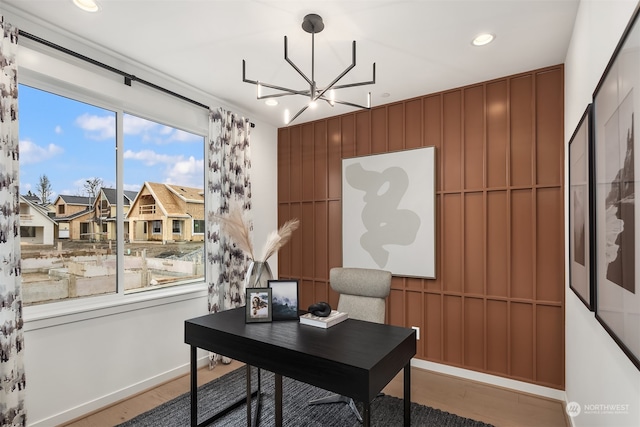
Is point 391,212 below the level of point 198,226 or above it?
above

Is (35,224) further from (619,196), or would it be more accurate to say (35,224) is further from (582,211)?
(582,211)

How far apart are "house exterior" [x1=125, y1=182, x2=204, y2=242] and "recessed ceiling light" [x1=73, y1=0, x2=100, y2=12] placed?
1.42m

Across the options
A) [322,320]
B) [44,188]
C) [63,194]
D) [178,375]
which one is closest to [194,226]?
[63,194]

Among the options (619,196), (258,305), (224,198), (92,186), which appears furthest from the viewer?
(224,198)

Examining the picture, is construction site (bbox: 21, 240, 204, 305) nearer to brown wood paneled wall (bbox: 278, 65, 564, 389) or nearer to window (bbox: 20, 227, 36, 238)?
window (bbox: 20, 227, 36, 238)

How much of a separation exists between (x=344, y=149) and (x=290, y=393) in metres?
2.57

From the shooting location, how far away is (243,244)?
7.46 feet

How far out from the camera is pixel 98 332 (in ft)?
8.29

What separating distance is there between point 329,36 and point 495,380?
125 inches

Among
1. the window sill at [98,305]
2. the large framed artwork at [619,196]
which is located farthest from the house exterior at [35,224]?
the large framed artwork at [619,196]

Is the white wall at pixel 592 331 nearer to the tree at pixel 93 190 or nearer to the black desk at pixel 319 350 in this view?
the black desk at pixel 319 350

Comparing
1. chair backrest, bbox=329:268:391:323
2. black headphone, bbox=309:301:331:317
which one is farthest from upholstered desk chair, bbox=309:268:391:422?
black headphone, bbox=309:301:331:317

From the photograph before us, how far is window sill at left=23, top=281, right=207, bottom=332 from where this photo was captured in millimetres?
2221

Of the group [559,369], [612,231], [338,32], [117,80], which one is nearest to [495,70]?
[338,32]
